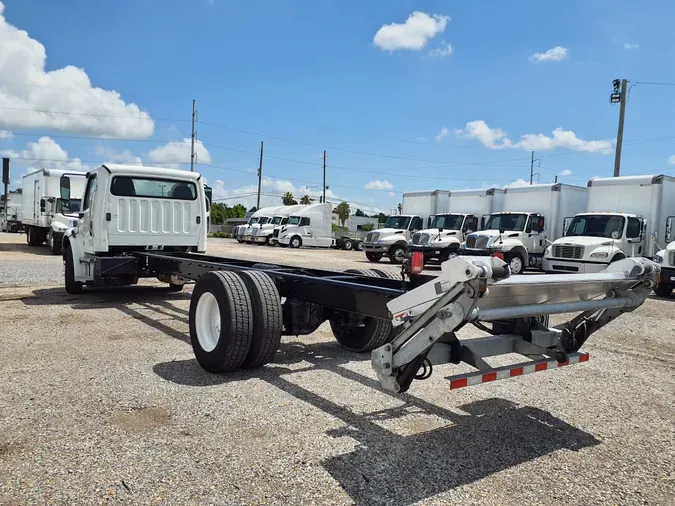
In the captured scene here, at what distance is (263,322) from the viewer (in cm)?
478

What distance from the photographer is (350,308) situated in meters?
4.58

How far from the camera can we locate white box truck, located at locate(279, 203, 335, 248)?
1321 inches

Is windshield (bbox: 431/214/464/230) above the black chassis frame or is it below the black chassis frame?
above

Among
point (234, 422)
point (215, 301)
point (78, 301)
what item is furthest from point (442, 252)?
point (234, 422)

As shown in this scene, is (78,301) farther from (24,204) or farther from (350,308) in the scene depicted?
(24,204)

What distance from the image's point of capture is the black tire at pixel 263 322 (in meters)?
4.80

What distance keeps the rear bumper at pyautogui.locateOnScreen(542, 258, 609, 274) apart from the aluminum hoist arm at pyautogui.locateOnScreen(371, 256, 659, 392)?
11.7 meters

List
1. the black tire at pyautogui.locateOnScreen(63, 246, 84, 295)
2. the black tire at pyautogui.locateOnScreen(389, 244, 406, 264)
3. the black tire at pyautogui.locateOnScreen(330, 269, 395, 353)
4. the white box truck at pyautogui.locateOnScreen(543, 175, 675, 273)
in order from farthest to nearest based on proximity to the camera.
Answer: the black tire at pyautogui.locateOnScreen(389, 244, 406, 264)
the white box truck at pyautogui.locateOnScreen(543, 175, 675, 273)
the black tire at pyautogui.locateOnScreen(63, 246, 84, 295)
the black tire at pyautogui.locateOnScreen(330, 269, 395, 353)

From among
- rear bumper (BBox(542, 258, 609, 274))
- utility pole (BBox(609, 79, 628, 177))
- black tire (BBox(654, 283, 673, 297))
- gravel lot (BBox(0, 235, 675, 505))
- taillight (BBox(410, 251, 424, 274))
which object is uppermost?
utility pole (BBox(609, 79, 628, 177))

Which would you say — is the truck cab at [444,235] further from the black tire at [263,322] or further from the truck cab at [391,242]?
the black tire at [263,322]

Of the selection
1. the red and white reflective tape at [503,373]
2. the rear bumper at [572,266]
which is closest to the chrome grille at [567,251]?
the rear bumper at [572,266]

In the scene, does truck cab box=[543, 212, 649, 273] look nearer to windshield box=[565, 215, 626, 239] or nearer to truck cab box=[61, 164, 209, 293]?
windshield box=[565, 215, 626, 239]

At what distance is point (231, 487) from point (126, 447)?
34.3 inches

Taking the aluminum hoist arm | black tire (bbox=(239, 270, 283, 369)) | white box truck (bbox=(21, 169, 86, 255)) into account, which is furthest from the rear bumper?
white box truck (bbox=(21, 169, 86, 255))
